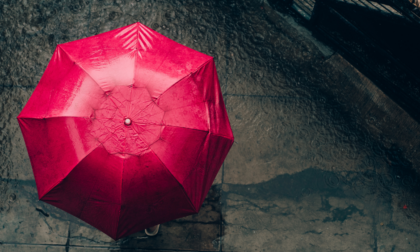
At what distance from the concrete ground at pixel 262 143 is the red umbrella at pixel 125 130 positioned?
52.5 inches

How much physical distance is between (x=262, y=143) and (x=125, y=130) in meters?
2.30

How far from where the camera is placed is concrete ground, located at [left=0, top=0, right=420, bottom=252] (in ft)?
13.2

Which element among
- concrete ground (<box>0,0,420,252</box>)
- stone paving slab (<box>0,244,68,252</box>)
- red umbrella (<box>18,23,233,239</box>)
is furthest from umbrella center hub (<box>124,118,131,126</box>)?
stone paving slab (<box>0,244,68,252</box>)

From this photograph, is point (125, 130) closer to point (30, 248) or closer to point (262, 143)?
point (262, 143)

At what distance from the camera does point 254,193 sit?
161 inches

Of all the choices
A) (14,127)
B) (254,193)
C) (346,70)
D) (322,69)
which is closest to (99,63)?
(14,127)

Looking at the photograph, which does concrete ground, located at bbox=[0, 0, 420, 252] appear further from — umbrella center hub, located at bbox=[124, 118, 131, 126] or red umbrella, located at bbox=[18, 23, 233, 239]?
umbrella center hub, located at bbox=[124, 118, 131, 126]

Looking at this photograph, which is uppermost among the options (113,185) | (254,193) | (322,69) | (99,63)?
(99,63)

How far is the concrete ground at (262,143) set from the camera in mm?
4016

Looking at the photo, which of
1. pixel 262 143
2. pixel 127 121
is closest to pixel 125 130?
pixel 127 121

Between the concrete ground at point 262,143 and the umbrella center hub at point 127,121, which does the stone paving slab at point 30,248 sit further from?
the umbrella center hub at point 127,121

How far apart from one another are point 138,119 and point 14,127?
277 cm

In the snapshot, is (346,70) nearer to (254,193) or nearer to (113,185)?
(254,193)

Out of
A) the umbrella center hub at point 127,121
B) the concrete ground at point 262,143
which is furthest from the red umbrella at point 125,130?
the concrete ground at point 262,143
